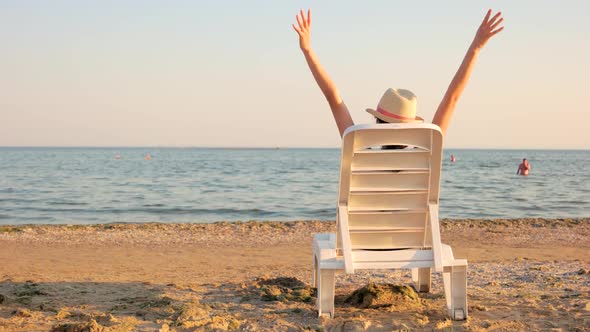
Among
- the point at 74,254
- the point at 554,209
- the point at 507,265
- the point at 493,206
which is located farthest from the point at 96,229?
the point at 554,209

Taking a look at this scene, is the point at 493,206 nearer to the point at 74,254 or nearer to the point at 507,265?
the point at 507,265

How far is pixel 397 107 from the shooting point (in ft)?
13.2

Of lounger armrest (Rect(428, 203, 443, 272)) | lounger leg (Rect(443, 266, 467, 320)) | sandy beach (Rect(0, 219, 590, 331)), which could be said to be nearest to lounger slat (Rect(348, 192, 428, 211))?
lounger armrest (Rect(428, 203, 443, 272))

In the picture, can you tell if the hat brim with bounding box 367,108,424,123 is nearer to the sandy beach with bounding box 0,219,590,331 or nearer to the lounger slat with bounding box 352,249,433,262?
the lounger slat with bounding box 352,249,433,262

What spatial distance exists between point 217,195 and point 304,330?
60.2ft

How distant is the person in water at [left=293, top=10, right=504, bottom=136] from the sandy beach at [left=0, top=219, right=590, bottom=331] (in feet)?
4.69

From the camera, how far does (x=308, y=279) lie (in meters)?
6.62

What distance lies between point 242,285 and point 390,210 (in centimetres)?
209

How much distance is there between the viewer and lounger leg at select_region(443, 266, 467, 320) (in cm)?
409

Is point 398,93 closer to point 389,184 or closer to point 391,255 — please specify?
A: point 389,184

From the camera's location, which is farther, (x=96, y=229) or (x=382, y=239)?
(x=96, y=229)

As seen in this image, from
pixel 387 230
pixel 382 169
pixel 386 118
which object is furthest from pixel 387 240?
pixel 386 118

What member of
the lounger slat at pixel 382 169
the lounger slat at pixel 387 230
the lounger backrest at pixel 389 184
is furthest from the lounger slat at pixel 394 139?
the lounger slat at pixel 387 230

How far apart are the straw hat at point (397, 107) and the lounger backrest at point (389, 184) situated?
204 mm
